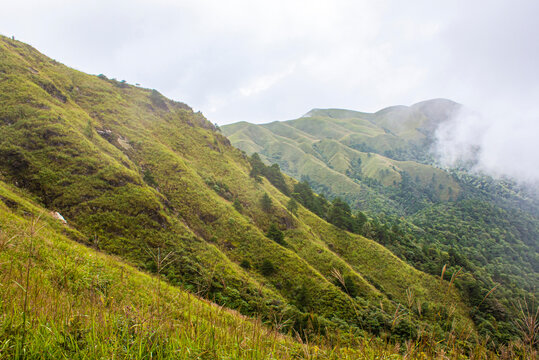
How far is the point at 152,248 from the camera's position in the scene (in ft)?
79.7

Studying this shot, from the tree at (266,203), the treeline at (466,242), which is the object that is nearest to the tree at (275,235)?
the treeline at (466,242)

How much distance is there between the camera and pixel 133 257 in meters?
22.1

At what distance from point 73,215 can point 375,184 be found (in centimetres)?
20676

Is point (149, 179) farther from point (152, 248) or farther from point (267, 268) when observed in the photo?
point (267, 268)

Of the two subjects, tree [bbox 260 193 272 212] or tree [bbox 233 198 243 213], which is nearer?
tree [bbox 233 198 243 213]

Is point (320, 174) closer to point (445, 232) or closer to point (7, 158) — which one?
point (445, 232)

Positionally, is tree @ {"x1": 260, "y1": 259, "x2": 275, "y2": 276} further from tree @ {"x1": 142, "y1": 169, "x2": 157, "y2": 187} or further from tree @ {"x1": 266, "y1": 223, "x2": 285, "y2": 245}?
tree @ {"x1": 142, "y1": 169, "x2": 157, "y2": 187}

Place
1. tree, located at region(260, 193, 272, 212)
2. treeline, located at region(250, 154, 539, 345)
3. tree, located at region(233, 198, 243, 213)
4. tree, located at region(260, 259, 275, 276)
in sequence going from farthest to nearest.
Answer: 1. tree, located at region(260, 193, 272, 212)
2. tree, located at region(233, 198, 243, 213)
3. treeline, located at region(250, 154, 539, 345)
4. tree, located at region(260, 259, 275, 276)

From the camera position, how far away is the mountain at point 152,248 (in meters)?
3.27

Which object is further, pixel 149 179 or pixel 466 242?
pixel 466 242

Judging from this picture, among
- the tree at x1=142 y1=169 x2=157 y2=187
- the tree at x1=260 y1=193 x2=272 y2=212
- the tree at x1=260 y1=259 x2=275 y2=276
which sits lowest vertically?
the tree at x1=260 y1=259 x2=275 y2=276

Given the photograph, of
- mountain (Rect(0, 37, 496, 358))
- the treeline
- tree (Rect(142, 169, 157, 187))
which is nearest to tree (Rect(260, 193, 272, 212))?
mountain (Rect(0, 37, 496, 358))

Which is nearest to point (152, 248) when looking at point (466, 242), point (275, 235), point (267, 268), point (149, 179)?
point (149, 179)

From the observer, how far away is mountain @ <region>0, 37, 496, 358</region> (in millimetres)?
3271
